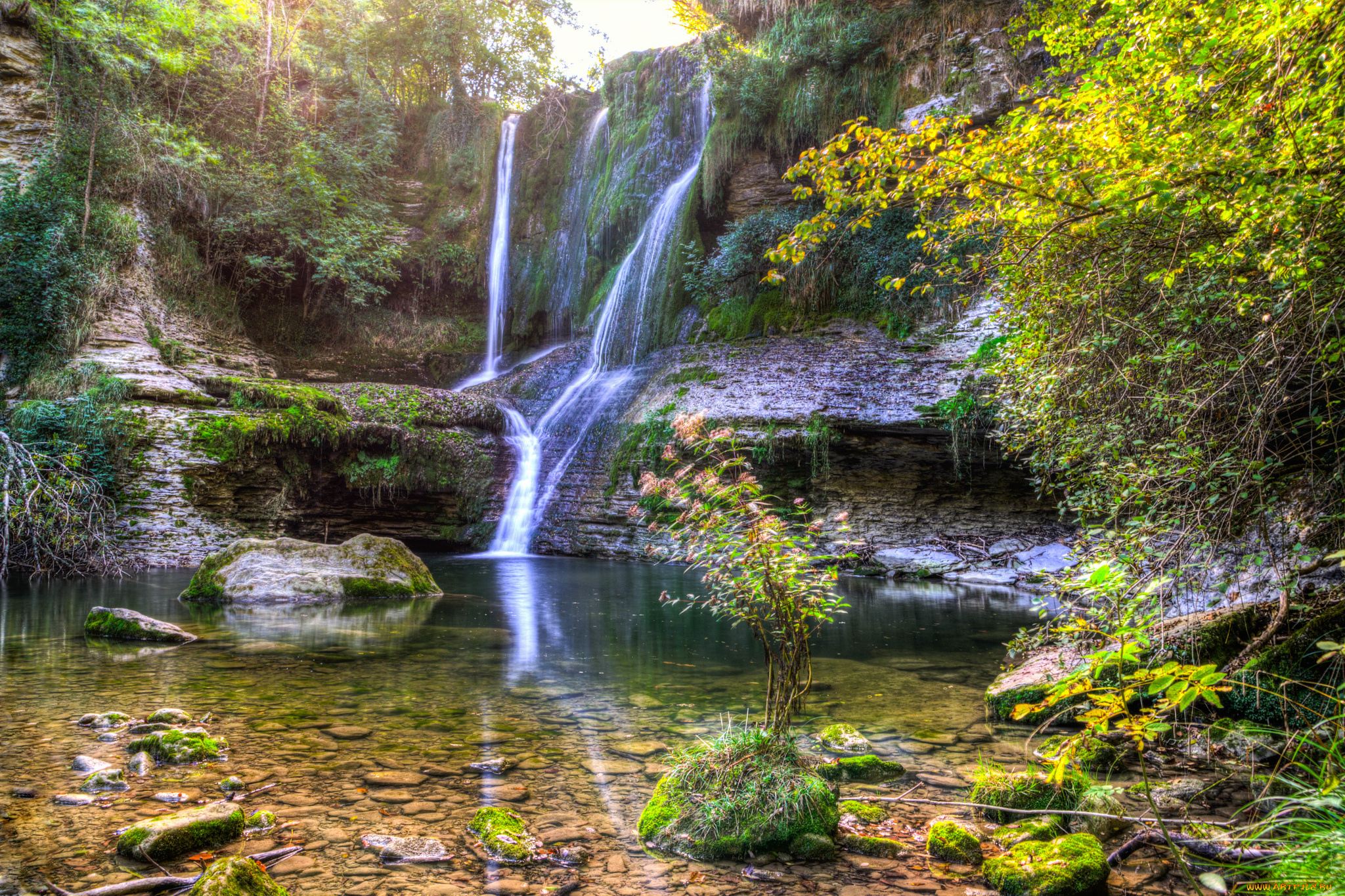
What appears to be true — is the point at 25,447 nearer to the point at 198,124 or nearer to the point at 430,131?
the point at 198,124

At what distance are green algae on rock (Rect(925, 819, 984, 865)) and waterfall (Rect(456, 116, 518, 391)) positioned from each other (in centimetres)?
1842

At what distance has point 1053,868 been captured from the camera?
7.36ft

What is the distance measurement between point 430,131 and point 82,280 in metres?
12.2

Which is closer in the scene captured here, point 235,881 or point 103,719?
point 235,881

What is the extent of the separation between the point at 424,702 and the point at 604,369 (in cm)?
1376

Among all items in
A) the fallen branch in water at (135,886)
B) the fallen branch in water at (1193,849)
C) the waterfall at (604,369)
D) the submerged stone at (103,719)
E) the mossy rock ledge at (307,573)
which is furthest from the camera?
the waterfall at (604,369)

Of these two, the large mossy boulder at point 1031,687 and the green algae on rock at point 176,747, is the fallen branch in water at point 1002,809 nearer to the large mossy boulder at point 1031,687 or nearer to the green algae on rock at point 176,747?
the large mossy boulder at point 1031,687

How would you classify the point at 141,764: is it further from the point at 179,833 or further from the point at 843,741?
the point at 843,741

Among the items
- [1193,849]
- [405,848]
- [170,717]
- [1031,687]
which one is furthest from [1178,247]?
[170,717]

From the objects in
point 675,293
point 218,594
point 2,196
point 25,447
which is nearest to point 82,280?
point 2,196

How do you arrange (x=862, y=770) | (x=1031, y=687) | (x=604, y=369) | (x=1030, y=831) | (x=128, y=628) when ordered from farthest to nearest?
(x=604, y=369) < (x=128, y=628) < (x=1031, y=687) < (x=862, y=770) < (x=1030, y=831)

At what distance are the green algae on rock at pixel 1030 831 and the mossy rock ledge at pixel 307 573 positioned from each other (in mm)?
7854

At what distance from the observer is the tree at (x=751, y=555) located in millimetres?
2984

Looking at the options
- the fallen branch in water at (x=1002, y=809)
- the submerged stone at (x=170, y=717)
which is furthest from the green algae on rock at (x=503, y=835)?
the submerged stone at (x=170, y=717)
